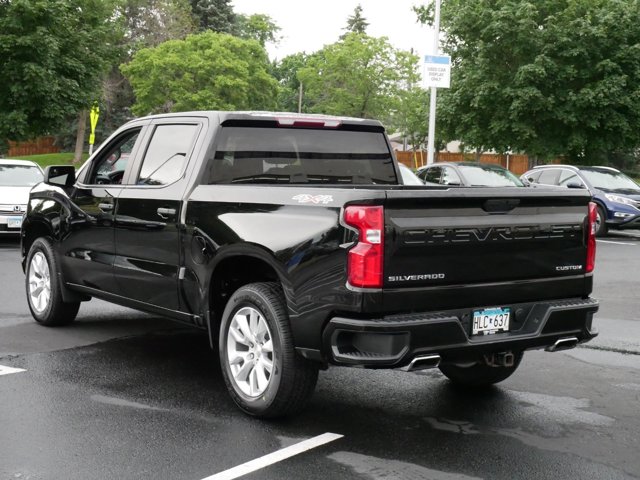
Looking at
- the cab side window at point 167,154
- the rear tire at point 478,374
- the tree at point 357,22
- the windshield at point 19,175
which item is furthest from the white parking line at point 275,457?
the tree at point 357,22

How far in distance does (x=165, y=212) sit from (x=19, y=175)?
11119 mm

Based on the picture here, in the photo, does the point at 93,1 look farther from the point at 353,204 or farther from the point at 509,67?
the point at 353,204

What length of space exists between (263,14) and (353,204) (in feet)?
273

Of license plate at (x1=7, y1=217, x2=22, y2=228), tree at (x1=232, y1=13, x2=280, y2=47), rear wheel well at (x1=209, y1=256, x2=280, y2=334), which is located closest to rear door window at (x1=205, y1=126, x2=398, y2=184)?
rear wheel well at (x1=209, y1=256, x2=280, y2=334)

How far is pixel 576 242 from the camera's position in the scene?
5.23 metres

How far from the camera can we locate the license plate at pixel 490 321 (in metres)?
Result: 4.78

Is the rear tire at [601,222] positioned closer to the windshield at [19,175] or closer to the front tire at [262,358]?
the windshield at [19,175]

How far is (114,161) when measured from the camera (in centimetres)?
720

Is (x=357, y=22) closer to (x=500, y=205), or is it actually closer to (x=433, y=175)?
(x=433, y=175)

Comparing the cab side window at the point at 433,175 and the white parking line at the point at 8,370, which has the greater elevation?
the cab side window at the point at 433,175

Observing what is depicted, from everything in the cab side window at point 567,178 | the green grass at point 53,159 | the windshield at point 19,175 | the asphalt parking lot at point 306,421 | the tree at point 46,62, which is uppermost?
the tree at point 46,62

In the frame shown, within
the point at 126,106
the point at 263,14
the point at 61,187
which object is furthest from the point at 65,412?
the point at 263,14

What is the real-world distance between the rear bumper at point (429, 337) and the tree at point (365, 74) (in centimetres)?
5411

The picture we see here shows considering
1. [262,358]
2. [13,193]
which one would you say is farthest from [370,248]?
[13,193]
